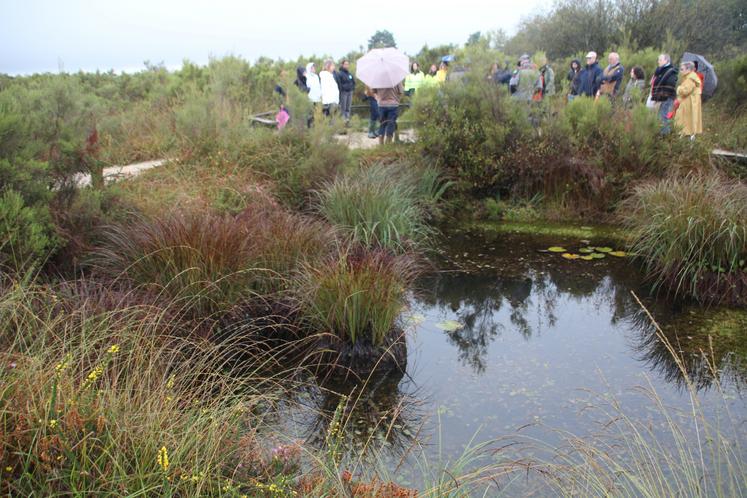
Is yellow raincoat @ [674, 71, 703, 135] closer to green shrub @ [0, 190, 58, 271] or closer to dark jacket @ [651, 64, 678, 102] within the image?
dark jacket @ [651, 64, 678, 102]

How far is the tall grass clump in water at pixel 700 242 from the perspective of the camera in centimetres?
639

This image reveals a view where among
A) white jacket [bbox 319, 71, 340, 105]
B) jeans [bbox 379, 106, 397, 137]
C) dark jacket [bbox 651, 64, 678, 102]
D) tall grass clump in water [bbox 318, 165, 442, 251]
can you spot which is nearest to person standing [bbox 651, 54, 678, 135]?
dark jacket [bbox 651, 64, 678, 102]

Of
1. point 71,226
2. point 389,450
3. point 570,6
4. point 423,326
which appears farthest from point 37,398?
point 570,6

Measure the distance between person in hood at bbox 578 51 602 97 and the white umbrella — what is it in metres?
3.08

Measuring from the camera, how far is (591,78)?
12156 millimetres

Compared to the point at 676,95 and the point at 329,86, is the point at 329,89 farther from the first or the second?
the point at 676,95

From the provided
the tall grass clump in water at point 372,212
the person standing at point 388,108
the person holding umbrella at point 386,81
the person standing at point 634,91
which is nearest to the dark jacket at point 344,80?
the person holding umbrella at point 386,81

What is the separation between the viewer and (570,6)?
2319cm

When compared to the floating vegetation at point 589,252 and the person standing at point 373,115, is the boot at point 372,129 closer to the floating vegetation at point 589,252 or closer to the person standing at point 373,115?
the person standing at point 373,115

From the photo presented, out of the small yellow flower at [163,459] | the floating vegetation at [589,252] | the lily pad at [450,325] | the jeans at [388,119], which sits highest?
the jeans at [388,119]

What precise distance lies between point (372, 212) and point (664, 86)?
585 centimetres

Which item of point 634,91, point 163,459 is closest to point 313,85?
point 634,91

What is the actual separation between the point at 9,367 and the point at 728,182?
26.0ft

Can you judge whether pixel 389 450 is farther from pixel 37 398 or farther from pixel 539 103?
pixel 539 103
